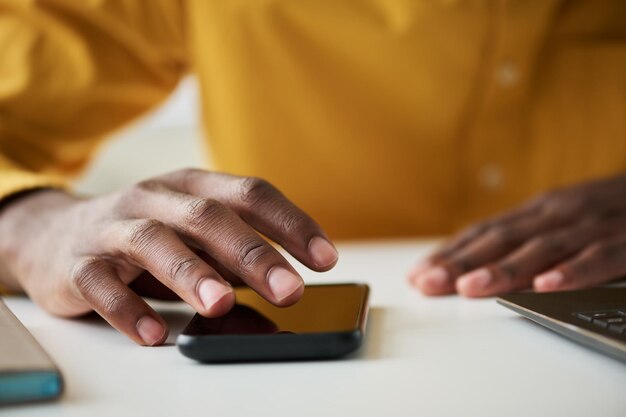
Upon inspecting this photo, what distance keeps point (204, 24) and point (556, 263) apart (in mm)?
642

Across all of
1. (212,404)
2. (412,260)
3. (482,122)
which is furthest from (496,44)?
(212,404)

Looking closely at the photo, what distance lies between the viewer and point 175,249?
0.50m

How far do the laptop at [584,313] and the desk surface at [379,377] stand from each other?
1cm

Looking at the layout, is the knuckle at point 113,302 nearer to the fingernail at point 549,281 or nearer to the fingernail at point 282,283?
the fingernail at point 282,283

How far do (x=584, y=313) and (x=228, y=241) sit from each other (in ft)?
0.78

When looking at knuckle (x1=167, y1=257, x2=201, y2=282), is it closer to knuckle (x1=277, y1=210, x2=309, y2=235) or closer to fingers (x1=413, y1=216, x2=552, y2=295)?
knuckle (x1=277, y1=210, x2=309, y2=235)

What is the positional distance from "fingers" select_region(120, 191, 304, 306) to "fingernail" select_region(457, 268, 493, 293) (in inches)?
8.4

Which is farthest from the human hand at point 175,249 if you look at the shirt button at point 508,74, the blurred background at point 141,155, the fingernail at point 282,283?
the blurred background at point 141,155

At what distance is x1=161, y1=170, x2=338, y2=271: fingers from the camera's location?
506mm

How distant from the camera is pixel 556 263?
0.71 metres

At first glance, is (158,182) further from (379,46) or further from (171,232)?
(379,46)

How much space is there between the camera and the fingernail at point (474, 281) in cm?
64

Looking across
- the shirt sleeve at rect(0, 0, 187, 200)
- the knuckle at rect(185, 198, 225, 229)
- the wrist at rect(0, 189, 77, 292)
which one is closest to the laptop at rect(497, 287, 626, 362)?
the knuckle at rect(185, 198, 225, 229)

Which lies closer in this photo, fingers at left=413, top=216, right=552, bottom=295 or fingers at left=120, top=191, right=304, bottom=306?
fingers at left=120, top=191, right=304, bottom=306
